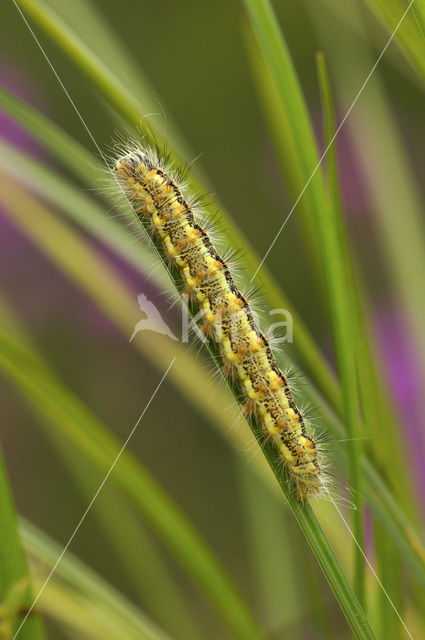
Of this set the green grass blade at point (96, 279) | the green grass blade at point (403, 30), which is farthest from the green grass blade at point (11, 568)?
the green grass blade at point (403, 30)

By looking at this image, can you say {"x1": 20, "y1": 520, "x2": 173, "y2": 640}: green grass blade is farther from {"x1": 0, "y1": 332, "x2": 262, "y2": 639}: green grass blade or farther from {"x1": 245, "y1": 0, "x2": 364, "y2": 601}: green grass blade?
{"x1": 245, "y1": 0, "x2": 364, "y2": 601}: green grass blade

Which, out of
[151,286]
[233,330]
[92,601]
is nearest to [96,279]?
[233,330]

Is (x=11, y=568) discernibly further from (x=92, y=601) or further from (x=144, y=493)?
(x=92, y=601)

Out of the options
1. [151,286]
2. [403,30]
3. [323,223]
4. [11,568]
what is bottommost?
[11,568]

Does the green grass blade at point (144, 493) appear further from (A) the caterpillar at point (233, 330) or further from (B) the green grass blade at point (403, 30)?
(B) the green grass blade at point (403, 30)

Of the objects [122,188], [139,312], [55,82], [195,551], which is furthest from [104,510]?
[55,82]

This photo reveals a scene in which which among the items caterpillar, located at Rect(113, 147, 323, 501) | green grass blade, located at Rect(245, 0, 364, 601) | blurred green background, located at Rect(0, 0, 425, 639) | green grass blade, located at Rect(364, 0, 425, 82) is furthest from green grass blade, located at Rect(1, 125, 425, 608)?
blurred green background, located at Rect(0, 0, 425, 639)

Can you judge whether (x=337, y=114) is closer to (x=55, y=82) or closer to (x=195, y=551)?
(x=55, y=82)
